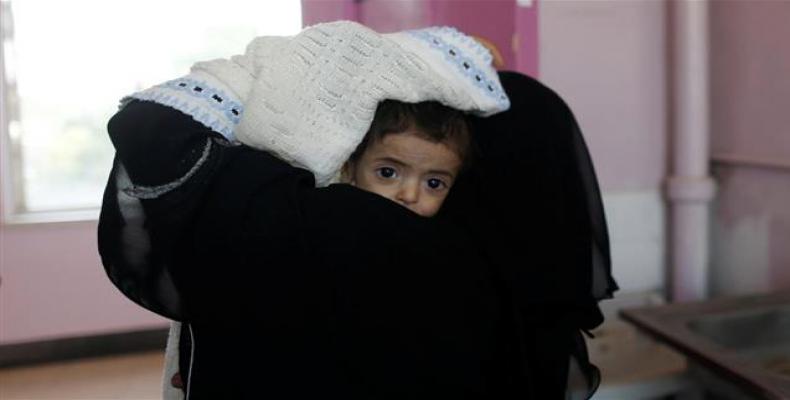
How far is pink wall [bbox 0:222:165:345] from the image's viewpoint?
6.55 feet

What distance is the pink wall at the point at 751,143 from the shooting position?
147cm

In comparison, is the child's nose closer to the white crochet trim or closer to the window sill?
the white crochet trim

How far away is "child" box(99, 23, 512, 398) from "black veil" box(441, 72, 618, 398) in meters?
0.04

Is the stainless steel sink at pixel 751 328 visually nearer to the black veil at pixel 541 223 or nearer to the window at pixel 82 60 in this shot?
the black veil at pixel 541 223

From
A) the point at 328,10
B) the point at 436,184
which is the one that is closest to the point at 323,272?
the point at 436,184

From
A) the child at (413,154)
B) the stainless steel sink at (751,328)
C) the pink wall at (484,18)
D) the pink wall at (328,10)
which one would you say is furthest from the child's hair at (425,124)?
the pink wall at (328,10)

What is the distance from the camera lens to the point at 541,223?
759 mm

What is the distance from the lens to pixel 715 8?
1.62 meters

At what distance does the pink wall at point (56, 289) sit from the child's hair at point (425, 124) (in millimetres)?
1450

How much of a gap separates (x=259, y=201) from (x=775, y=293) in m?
1.20

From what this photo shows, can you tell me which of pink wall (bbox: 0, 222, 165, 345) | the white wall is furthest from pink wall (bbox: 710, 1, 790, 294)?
pink wall (bbox: 0, 222, 165, 345)

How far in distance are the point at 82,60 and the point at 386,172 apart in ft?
5.42

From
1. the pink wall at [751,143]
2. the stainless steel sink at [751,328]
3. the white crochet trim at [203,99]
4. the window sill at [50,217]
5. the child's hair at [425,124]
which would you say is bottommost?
the stainless steel sink at [751,328]

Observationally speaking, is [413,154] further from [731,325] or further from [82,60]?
[82,60]
